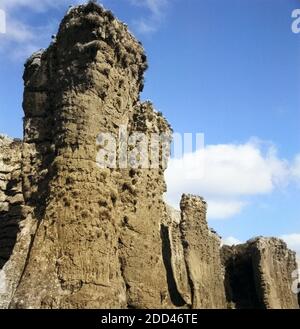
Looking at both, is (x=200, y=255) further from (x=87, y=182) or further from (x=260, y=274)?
(x=87, y=182)

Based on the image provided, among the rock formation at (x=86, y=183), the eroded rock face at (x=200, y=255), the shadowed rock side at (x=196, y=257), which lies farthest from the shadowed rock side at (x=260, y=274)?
the rock formation at (x=86, y=183)

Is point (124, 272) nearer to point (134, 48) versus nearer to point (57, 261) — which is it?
point (57, 261)

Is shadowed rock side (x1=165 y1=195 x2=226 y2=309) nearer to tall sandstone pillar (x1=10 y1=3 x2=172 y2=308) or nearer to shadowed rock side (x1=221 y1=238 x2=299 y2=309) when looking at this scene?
shadowed rock side (x1=221 y1=238 x2=299 y2=309)

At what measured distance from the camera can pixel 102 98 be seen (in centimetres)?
1248

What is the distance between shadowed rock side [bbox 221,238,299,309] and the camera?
23.9 metres

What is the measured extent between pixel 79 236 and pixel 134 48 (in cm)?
480

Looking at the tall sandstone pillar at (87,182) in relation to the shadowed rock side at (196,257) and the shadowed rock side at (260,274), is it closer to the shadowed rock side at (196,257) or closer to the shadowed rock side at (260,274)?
the shadowed rock side at (196,257)

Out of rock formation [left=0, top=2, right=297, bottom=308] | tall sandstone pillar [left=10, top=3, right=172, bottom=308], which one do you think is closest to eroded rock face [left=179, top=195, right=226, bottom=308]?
rock formation [left=0, top=2, right=297, bottom=308]

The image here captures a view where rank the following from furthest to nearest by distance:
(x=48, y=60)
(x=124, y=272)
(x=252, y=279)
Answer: (x=252, y=279)
(x=48, y=60)
(x=124, y=272)

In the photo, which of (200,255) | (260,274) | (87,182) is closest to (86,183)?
(87,182)

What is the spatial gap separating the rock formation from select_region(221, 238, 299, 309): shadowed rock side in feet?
35.0

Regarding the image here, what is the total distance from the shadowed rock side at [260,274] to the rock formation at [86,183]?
10657 millimetres

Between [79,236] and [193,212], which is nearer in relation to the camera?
[79,236]

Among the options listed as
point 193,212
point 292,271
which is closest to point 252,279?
point 292,271
